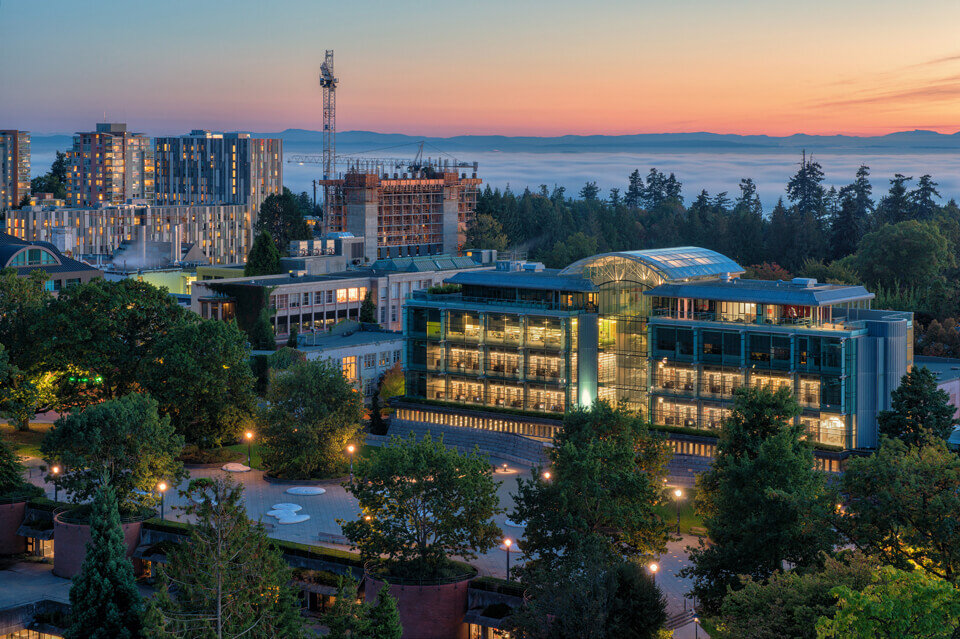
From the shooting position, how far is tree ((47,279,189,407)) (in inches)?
2987

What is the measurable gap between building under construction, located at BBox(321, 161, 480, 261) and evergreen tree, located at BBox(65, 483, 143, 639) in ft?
400

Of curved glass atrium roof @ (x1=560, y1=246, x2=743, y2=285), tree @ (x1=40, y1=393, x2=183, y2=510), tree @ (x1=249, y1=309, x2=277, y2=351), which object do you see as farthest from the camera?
tree @ (x1=249, y1=309, x2=277, y2=351)

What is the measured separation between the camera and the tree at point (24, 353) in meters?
73.4

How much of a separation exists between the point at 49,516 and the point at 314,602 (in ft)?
56.5

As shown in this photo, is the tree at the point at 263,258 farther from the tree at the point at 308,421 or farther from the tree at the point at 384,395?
the tree at the point at 308,421

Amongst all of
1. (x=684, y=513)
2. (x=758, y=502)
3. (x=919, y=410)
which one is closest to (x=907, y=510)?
(x=758, y=502)

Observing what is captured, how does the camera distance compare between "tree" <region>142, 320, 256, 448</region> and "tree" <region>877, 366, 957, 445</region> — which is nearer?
"tree" <region>877, 366, 957, 445</region>

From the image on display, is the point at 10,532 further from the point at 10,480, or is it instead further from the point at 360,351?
the point at 360,351

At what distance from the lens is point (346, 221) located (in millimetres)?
171125

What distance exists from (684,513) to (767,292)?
16.5 metres

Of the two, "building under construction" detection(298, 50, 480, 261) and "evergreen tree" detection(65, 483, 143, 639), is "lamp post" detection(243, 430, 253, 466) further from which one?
"building under construction" detection(298, 50, 480, 261)

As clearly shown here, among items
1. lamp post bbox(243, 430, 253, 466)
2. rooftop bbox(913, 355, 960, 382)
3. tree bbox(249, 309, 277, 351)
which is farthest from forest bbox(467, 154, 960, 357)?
lamp post bbox(243, 430, 253, 466)

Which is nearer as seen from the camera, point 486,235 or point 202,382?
point 202,382

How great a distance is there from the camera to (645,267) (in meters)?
78.3
